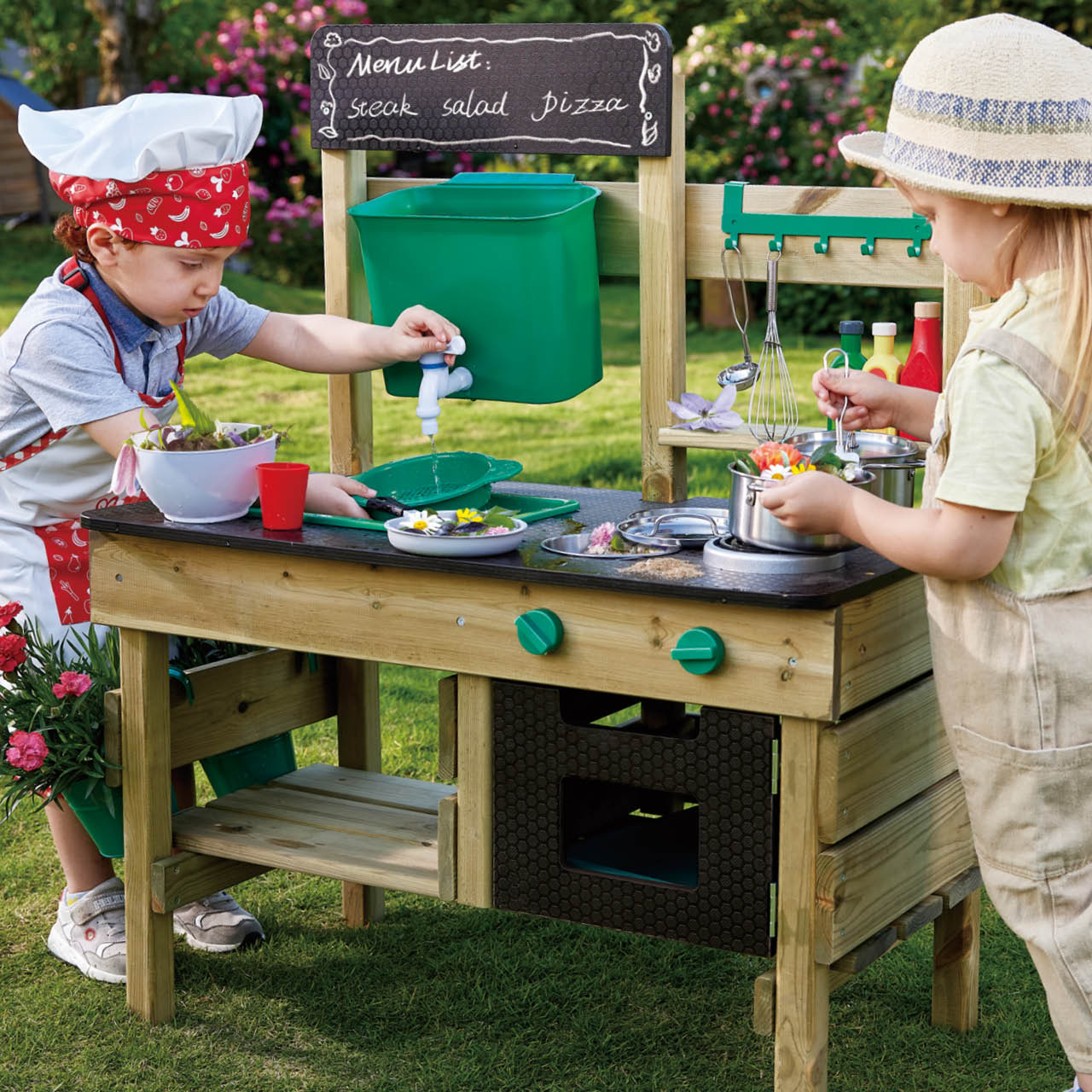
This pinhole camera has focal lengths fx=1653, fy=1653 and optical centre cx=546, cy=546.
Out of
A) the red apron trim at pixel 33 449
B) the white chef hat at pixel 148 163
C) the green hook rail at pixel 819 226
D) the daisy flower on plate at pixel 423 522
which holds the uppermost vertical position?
the white chef hat at pixel 148 163

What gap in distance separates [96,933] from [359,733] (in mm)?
675

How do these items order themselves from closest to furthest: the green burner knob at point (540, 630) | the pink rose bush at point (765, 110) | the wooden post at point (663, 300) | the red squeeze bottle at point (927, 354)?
1. the green burner knob at point (540, 630)
2. the red squeeze bottle at point (927, 354)
3. the wooden post at point (663, 300)
4. the pink rose bush at point (765, 110)

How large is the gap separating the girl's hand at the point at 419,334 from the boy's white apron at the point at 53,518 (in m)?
0.45

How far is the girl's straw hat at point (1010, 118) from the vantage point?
6.98 ft

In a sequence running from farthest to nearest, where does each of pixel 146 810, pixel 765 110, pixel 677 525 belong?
pixel 765 110 < pixel 146 810 < pixel 677 525

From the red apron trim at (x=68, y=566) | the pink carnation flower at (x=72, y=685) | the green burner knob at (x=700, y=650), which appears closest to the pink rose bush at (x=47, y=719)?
the pink carnation flower at (x=72, y=685)

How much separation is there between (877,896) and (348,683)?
4.59ft

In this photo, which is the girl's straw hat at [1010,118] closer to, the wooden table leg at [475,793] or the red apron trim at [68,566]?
the wooden table leg at [475,793]

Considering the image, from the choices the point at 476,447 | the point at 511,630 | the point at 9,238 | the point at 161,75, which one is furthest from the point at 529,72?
the point at 161,75

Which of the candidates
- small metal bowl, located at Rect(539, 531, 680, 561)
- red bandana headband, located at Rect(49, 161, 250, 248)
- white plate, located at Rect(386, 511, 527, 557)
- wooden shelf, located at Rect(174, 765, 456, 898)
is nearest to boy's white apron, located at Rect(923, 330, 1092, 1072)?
small metal bowl, located at Rect(539, 531, 680, 561)

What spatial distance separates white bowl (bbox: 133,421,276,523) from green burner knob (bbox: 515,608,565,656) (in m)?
0.60

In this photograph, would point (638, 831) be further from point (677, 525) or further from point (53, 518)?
point (53, 518)

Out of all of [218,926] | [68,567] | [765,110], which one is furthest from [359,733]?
[765,110]

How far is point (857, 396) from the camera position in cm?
260
